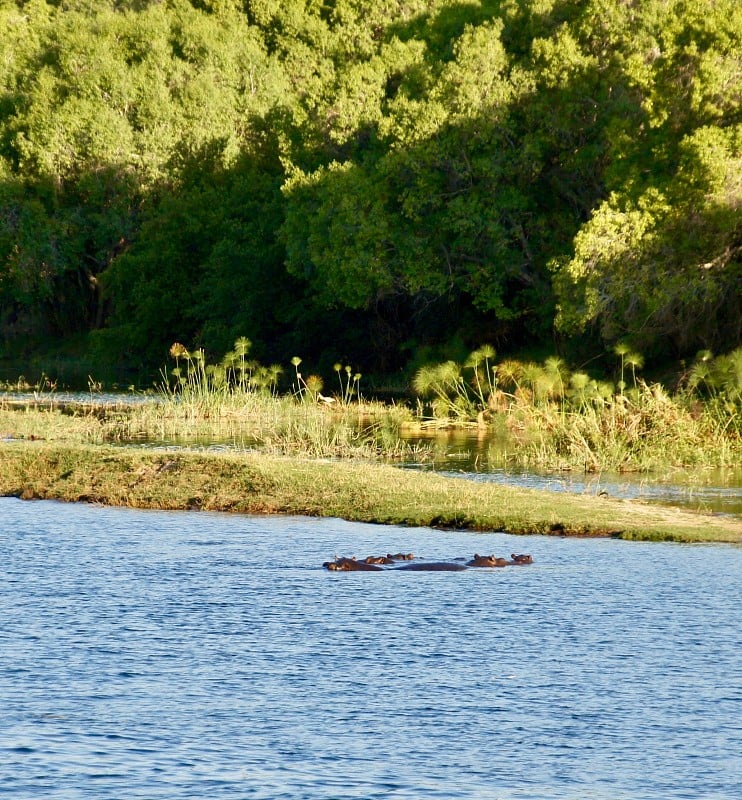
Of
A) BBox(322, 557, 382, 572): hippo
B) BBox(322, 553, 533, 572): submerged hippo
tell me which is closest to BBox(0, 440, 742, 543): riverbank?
BBox(322, 553, 533, 572): submerged hippo

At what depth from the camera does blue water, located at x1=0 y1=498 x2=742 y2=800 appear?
32.7ft

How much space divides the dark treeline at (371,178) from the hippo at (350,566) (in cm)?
1791

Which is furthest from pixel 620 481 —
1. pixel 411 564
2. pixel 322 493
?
pixel 411 564

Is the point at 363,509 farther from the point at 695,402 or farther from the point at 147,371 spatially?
the point at 147,371

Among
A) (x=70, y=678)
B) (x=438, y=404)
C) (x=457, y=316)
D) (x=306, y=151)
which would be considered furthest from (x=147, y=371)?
(x=70, y=678)

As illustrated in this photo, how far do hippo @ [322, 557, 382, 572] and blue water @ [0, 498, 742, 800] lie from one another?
0.54 feet

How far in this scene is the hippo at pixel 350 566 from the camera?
1638 centimetres

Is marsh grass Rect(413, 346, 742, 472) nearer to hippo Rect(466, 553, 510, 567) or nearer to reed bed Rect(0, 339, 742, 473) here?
reed bed Rect(0, 339, 742, 473)

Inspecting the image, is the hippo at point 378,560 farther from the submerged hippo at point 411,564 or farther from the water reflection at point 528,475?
the water reflection at point 528,475

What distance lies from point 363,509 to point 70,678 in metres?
8.62

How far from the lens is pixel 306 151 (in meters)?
50.5

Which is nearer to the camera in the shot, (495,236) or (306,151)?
(495,236)

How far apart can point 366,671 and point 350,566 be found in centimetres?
402

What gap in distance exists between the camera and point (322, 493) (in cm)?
2127
